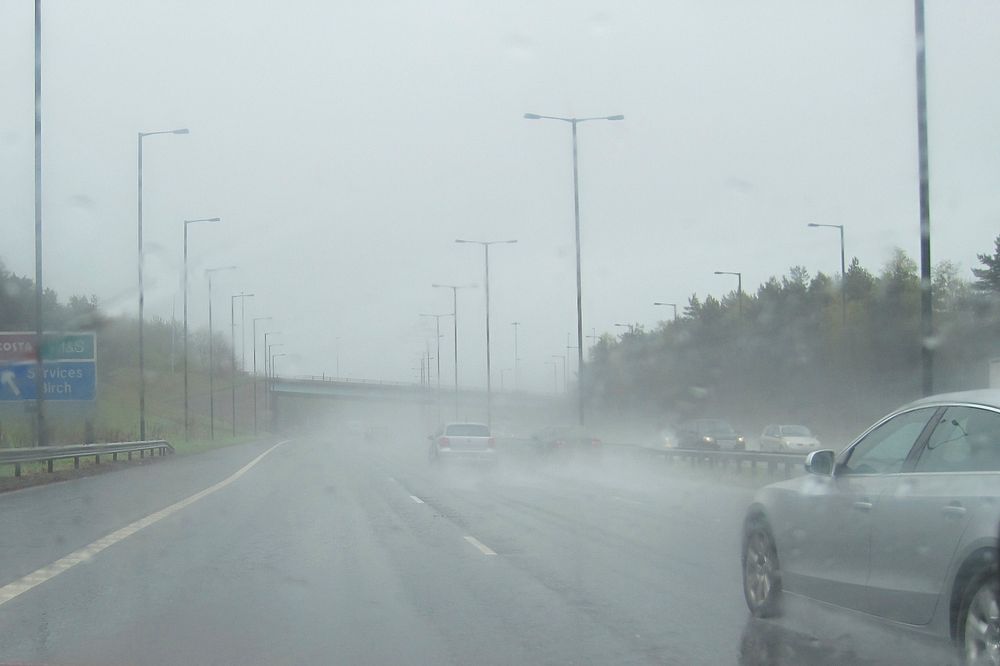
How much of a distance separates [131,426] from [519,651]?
4696cm

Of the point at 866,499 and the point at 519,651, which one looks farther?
the point at 519,651

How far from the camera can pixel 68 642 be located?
784 cm

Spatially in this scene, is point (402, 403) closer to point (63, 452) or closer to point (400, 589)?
point (63, 452)

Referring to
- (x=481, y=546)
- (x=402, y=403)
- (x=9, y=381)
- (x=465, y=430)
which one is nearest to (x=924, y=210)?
(x=481, y=546)

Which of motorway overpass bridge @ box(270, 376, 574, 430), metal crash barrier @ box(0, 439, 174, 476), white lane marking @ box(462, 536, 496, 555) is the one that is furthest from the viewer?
motorway overpass bridge @ box(270, 376, 574, 430)

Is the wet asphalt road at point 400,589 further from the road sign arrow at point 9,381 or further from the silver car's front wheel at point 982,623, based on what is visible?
the road sign arrow at point 9,381

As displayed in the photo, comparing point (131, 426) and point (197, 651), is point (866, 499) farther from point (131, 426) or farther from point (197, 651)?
point (131, 426)

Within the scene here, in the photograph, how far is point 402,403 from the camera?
108 metres

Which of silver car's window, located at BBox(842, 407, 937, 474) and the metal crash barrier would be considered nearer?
silver car's window, located at BBox(842, 407, 937, 474)

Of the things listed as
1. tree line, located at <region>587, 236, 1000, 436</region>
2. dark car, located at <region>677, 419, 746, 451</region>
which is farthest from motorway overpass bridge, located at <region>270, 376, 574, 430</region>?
dark car, located at <region>677, 419, 746, 451</region>

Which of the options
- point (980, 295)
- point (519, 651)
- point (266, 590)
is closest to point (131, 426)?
point (980, 295)

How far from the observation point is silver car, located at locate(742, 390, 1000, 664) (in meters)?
5.96

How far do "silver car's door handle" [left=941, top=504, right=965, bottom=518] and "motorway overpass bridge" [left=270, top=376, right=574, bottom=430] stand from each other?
200 feet

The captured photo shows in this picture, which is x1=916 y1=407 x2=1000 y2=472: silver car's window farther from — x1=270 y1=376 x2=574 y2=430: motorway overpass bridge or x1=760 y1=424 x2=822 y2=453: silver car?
x1=270 y1=376 x2=574 y2=430: motorway overpass bridge
